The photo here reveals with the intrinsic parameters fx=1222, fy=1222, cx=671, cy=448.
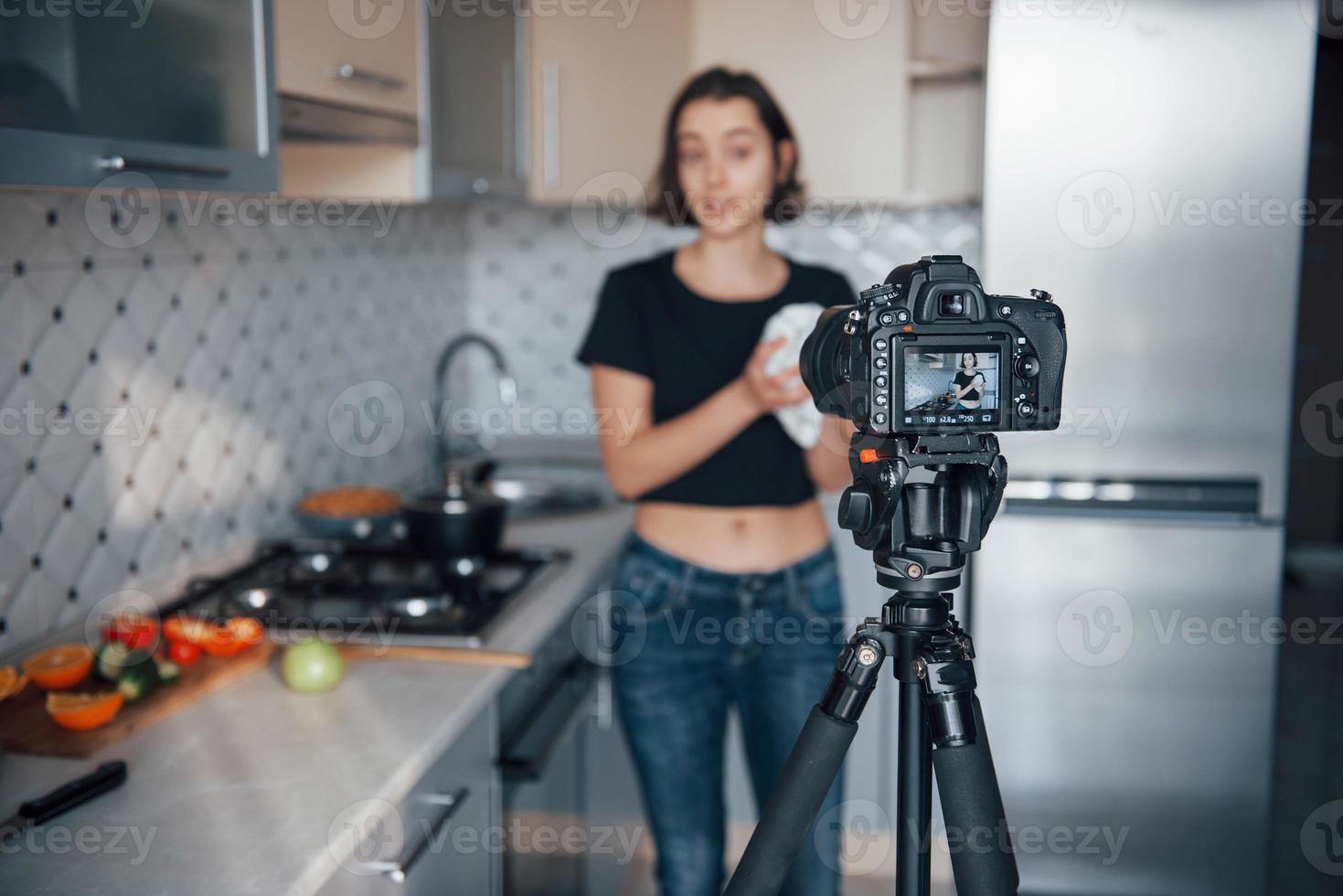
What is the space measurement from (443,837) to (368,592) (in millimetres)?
490

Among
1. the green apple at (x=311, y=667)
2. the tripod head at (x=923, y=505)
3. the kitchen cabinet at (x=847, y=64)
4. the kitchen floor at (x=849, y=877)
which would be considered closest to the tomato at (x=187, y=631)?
the green apple at (x=311, y=667)

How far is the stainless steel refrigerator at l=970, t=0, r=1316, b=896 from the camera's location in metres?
2.15

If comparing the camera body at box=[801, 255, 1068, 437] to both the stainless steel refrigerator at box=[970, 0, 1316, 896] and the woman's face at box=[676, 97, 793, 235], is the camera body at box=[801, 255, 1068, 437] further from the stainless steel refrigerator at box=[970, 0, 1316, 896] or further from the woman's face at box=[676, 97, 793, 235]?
the stainless steel refrigerator at box=[970, 0, 1316, 896]

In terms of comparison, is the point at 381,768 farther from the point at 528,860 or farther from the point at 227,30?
the point at 227,30

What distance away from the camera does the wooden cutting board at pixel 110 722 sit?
1.19 m

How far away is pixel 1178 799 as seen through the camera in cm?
229

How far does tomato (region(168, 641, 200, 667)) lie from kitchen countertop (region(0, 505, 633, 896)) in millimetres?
70

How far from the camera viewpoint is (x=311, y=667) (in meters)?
1.37

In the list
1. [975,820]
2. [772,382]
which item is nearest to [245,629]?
[772,382]

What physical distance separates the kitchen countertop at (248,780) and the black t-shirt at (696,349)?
36 centimetres

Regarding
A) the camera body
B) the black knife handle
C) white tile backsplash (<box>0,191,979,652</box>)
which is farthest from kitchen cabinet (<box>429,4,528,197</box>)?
the camera body

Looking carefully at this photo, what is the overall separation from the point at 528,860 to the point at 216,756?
55cm

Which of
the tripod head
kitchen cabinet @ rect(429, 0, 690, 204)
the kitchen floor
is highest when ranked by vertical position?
kitchen cabinet @ rect(429, 0, 690, 204)

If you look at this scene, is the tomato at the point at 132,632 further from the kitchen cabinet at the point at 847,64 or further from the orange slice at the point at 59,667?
the kitchen cabinet at the point at 847,64
